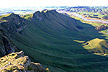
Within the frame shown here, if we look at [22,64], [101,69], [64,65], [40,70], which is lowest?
[101,69]

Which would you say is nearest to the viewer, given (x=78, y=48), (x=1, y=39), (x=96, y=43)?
(x=1, y=39)

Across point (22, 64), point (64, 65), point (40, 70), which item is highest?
point (22, 64)

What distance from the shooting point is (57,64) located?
11300 cm

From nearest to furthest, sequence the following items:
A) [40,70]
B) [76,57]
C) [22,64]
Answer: [22,64]
[40,70]
[76,57]

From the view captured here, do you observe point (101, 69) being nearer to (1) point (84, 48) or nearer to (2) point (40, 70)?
(1) point (84, 48)

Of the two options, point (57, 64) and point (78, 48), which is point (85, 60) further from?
point (57, 64)

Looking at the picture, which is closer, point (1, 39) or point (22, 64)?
point (22, 64)

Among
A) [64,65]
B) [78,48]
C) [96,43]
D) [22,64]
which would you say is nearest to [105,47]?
[96,43]

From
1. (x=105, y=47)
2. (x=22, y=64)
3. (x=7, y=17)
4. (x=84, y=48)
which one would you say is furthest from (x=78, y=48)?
(x=22, y=64)

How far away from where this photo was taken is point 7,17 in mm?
145750

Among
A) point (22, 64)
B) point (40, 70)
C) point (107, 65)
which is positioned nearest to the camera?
point (22, 64)

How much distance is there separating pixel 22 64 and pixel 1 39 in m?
38.7

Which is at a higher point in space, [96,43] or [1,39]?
[1,39]

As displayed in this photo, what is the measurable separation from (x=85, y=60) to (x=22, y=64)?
117 m
